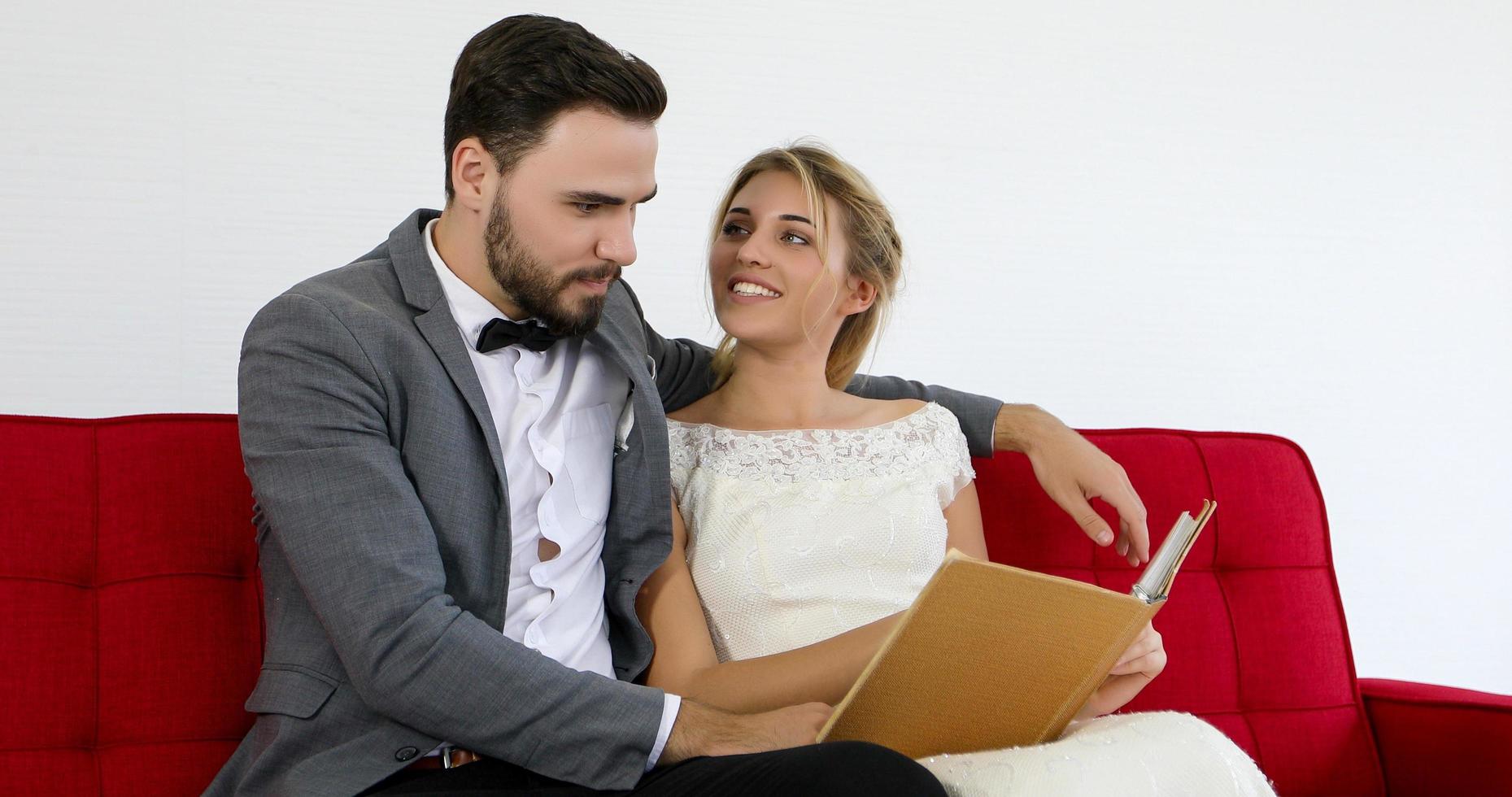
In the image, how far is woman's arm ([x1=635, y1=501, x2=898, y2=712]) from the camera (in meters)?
1.74

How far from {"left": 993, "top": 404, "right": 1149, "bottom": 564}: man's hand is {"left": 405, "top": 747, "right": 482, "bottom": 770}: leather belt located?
0.97 meters

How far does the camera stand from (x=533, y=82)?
1676 millimetres

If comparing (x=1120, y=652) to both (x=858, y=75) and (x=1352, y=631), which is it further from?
(x=1352, y=631)

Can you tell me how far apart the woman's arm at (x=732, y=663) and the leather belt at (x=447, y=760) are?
0.31 meters

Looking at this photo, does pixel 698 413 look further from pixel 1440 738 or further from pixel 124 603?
pixel 1440 738

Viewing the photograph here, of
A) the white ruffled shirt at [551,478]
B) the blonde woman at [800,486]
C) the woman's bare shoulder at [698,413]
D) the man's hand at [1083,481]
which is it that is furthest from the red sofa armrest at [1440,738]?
the white ruffled shirt at [551,478]

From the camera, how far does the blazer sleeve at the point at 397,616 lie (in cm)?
145

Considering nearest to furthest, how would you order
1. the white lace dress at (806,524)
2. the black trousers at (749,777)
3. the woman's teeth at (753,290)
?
the black trousers at (749,777) < the white lace dress at (806,524) < the woman's teeth at (753,290)

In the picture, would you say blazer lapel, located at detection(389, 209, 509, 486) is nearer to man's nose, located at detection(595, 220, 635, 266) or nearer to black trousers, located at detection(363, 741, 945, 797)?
man's nose, located at detection(595, 220, 635, 266)

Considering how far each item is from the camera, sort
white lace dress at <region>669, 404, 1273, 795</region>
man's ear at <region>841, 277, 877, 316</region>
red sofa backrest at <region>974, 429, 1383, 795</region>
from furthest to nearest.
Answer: red sofa backrest at <region>974, 429, 1383, 795</region>, man's ear at <region>841, 277, 877, 316</region>, white lace dress at <region>669, 404, 1273, 795</region>

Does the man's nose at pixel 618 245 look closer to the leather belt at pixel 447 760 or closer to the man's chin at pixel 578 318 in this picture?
the man's chin at pixel 578 318

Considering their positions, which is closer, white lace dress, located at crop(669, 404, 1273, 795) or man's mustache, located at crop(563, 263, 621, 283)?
man's mustache, located at crop(563, 263, 621, 283)

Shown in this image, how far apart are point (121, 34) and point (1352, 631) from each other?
122 inches

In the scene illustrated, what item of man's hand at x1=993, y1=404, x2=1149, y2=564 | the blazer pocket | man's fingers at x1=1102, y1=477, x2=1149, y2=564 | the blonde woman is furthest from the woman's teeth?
the blazer pocket
